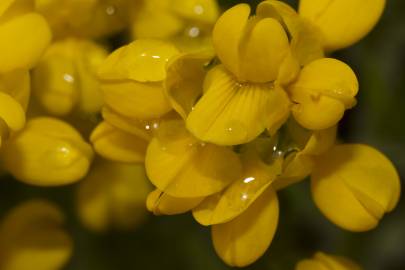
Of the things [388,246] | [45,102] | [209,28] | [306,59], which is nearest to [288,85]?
[306,59]

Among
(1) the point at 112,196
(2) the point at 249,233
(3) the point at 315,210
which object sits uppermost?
(2) the point at 249,233

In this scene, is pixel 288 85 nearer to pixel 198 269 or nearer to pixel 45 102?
pixel 45 102

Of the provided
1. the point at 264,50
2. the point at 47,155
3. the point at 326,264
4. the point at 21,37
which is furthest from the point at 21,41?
the point at 326,264

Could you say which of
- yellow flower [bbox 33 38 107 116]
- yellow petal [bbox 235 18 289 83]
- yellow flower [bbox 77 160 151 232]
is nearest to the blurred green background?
yellow flower [bbox 77 160 151 232]

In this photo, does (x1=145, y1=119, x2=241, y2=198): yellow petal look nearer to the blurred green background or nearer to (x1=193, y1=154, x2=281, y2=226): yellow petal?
(x1=193, y1=154, x2=281, y2=226): yellow petal

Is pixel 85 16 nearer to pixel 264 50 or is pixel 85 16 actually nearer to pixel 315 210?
pixel 264 50

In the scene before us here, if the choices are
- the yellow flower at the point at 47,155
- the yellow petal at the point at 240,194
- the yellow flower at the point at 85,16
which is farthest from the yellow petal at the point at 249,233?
the yellow flower at the point at 85,16

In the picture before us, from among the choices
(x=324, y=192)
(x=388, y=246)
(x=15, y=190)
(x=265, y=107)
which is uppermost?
(x=265, y=107)
